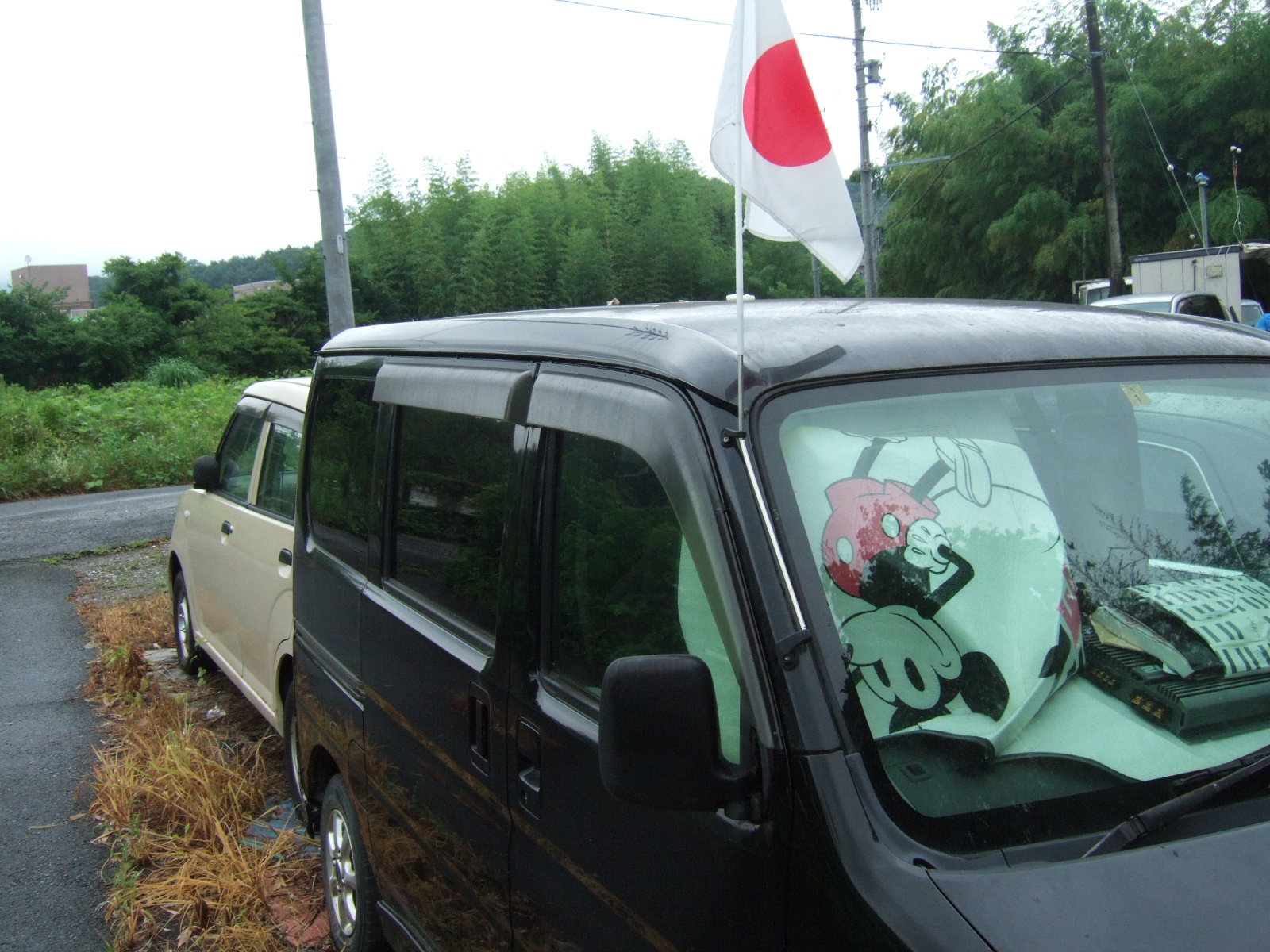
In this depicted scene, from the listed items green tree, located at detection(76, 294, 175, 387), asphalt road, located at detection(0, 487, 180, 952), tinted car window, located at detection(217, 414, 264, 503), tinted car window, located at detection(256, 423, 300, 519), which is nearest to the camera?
asphalt road, located at detection(0, 487, 180, 952)

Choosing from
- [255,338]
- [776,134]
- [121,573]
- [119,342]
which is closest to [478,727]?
[776,134]

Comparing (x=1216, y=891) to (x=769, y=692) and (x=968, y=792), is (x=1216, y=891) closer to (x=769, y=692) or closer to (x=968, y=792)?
(x=968, y=792)

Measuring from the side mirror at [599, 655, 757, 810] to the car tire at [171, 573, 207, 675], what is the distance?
542 centimetres

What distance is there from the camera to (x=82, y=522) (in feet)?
43.7

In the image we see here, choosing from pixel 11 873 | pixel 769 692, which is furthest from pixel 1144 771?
pixel 11 873

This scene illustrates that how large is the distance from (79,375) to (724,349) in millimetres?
47808

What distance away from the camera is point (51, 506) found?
1495 cm

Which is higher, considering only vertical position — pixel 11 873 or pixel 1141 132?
pixel 1141 132

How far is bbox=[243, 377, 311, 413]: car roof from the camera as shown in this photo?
497cm

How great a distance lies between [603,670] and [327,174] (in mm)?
8873

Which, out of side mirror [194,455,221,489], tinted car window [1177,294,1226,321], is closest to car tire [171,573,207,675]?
side mirror [194,455,221,489]

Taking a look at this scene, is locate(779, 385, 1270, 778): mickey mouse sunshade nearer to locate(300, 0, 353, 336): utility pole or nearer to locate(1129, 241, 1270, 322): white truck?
locate(300, 0, 353, 336): utility pole

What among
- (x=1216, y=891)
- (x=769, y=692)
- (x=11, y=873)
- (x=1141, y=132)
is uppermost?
(x=1141, y=132)

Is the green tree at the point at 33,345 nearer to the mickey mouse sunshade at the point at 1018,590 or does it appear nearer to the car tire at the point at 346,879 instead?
the car tire at the point at 346,879
